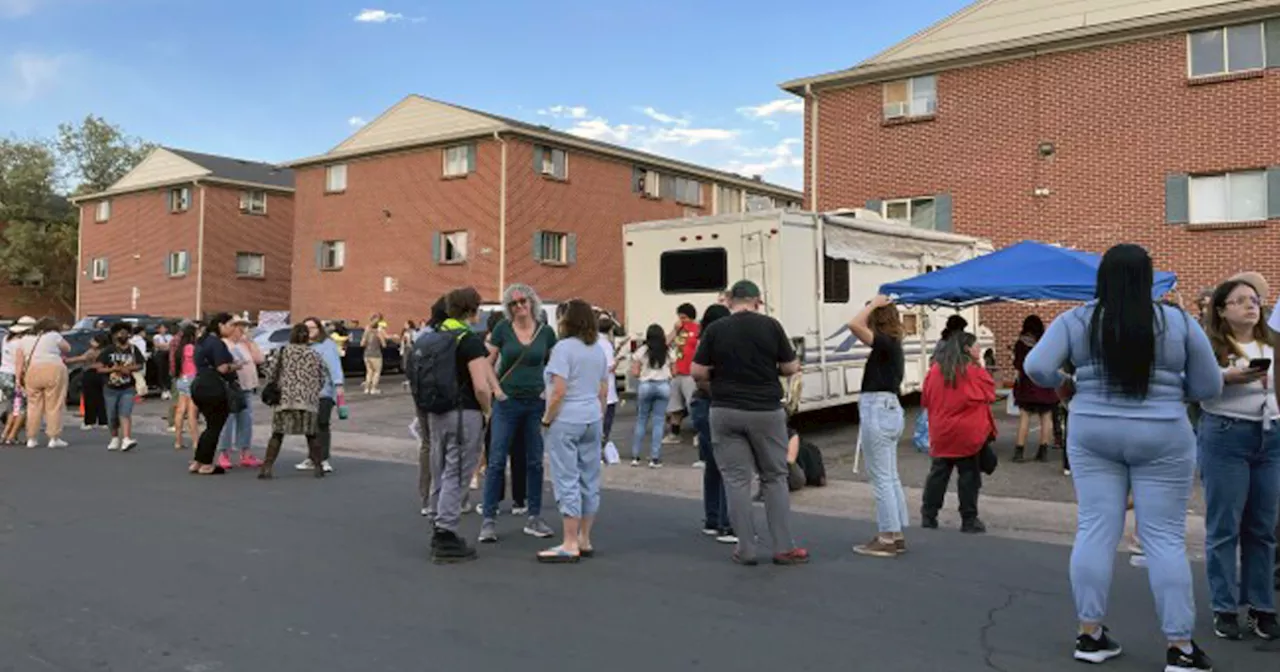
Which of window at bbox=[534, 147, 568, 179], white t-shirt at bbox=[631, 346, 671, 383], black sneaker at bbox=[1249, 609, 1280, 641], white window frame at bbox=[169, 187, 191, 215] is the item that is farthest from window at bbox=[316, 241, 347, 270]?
black sneaker at bbox=[1249, 609, 1280, 641]

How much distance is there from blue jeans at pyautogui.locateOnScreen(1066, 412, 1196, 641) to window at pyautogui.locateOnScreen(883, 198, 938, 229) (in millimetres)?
17383

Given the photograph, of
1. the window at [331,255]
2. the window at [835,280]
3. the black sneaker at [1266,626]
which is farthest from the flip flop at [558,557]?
the window at [331,255]

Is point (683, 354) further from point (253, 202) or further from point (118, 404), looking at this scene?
point (253, 202)

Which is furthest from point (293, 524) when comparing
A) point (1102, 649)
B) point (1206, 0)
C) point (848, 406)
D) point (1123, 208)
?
point (1206, 0)

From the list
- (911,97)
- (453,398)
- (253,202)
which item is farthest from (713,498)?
(253,202)

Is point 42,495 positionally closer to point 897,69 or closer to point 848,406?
point 848,406

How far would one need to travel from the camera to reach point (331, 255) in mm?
35062

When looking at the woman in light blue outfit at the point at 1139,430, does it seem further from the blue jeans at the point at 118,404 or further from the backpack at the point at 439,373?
the blue jeans at the point at 118,404

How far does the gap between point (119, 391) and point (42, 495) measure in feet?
14.5

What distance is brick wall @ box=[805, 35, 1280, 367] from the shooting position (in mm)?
17922

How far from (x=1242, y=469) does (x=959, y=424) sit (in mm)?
2829

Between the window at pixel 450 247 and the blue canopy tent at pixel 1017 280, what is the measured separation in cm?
2141

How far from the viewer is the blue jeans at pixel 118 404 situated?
12.9 m

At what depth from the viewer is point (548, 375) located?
667 cm
